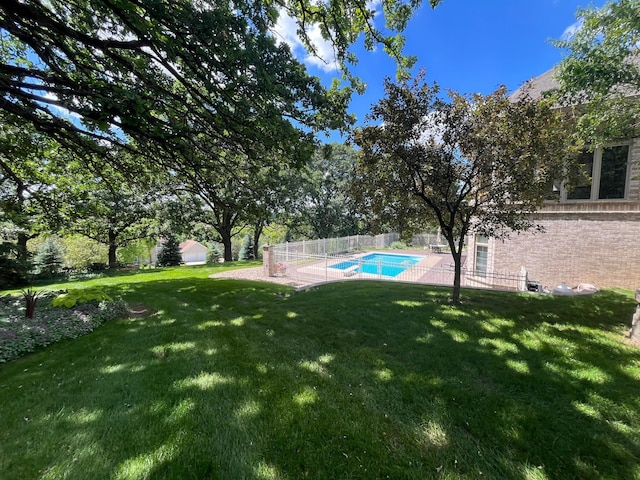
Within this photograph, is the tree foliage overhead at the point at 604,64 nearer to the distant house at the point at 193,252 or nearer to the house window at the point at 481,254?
the house window at the point at 481,254

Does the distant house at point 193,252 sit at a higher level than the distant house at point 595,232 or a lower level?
lower

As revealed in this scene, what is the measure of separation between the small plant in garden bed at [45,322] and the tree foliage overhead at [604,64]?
10.1 m

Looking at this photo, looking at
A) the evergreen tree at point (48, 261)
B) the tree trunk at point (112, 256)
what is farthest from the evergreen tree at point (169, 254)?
the evergreen tree at point (48, 261)

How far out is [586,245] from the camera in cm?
899

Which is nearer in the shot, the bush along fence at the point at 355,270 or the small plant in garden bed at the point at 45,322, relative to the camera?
the small plant in garden bed at the point at 45,322

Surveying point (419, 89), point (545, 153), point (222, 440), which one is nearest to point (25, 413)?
point (222, 440)

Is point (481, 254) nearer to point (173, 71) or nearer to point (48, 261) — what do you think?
point (173, 71)

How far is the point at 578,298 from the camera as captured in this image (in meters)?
6.57


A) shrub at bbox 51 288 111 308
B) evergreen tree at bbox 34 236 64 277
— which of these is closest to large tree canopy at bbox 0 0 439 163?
shrub at bbox 51 288 111 308

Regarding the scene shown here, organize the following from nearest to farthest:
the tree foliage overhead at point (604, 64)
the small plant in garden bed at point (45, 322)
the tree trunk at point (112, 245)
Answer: the small plant in garden bed at point (45, 322) → the tree foliage overhead at point (604, 64) → the tree trunk at point (112, 245)

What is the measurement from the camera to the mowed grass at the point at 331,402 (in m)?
1.93

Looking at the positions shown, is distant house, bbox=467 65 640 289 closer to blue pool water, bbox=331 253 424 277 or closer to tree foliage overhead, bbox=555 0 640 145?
tree foliage overhead, bbox=555 0 640 145

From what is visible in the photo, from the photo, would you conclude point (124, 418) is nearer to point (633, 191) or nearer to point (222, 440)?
point (222, 440)

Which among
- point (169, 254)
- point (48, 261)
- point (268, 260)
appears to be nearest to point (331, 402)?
point (268, 260)
